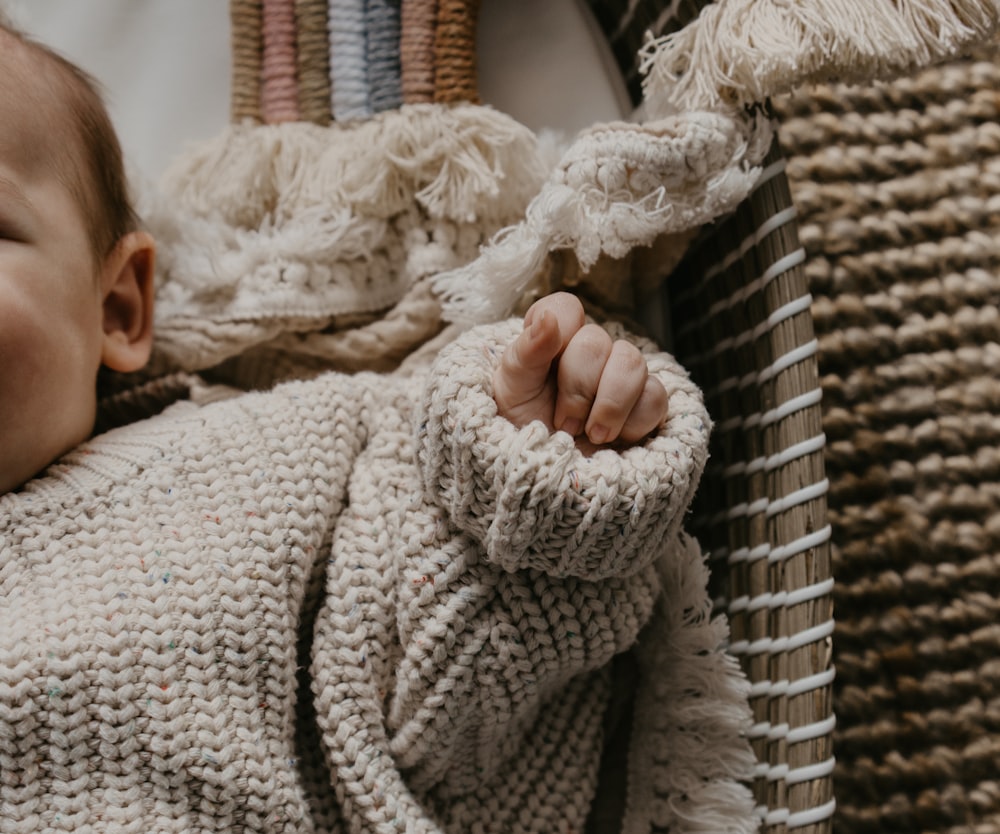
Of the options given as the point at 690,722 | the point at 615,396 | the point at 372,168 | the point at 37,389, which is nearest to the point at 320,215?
the point at 372,168

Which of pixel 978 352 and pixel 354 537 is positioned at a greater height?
pixel 978 352

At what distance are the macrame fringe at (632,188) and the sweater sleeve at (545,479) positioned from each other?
0.10 meters

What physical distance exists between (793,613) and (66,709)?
1.87 ft

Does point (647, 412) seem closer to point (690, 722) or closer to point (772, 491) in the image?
point (772, 491)

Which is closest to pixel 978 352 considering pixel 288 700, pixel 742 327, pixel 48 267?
pixel 742 327

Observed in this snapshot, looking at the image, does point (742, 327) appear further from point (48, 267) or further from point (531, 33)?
point (48, 267)

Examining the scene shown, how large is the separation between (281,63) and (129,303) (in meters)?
0.30

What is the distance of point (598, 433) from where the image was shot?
61 centimetres

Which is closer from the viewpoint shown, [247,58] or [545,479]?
[545,479]

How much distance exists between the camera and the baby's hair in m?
0.77

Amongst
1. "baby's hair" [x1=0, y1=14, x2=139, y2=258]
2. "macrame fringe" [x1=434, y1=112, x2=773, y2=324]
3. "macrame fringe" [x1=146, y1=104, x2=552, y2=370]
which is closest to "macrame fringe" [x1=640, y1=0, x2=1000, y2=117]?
"macrame fringe" [x1=434, y1=112, x2=773, y2=324]

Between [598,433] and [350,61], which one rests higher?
[350,61]

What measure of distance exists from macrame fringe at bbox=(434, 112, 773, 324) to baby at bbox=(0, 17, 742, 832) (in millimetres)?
67

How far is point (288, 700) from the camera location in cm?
69
